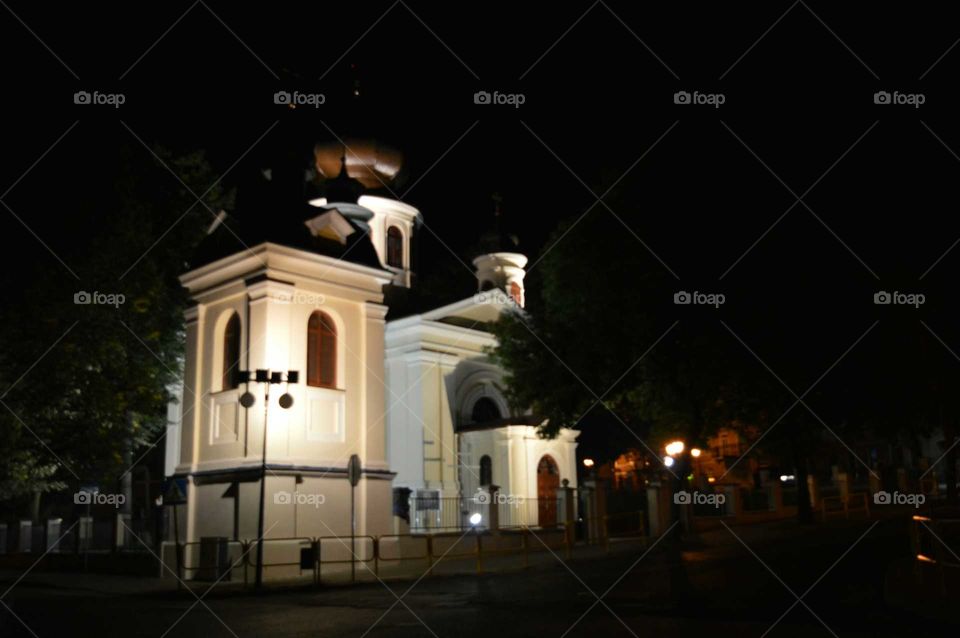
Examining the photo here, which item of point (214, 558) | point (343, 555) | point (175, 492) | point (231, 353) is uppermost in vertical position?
point (231, 353)

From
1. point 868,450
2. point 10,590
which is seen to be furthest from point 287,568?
point 868,450

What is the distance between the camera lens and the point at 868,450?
69062mm

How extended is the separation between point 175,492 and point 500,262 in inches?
877

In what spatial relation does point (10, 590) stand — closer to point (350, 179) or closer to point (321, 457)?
point (321, 457)

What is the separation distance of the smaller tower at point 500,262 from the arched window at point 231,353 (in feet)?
57.5

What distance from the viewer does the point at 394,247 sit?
38.6 m
